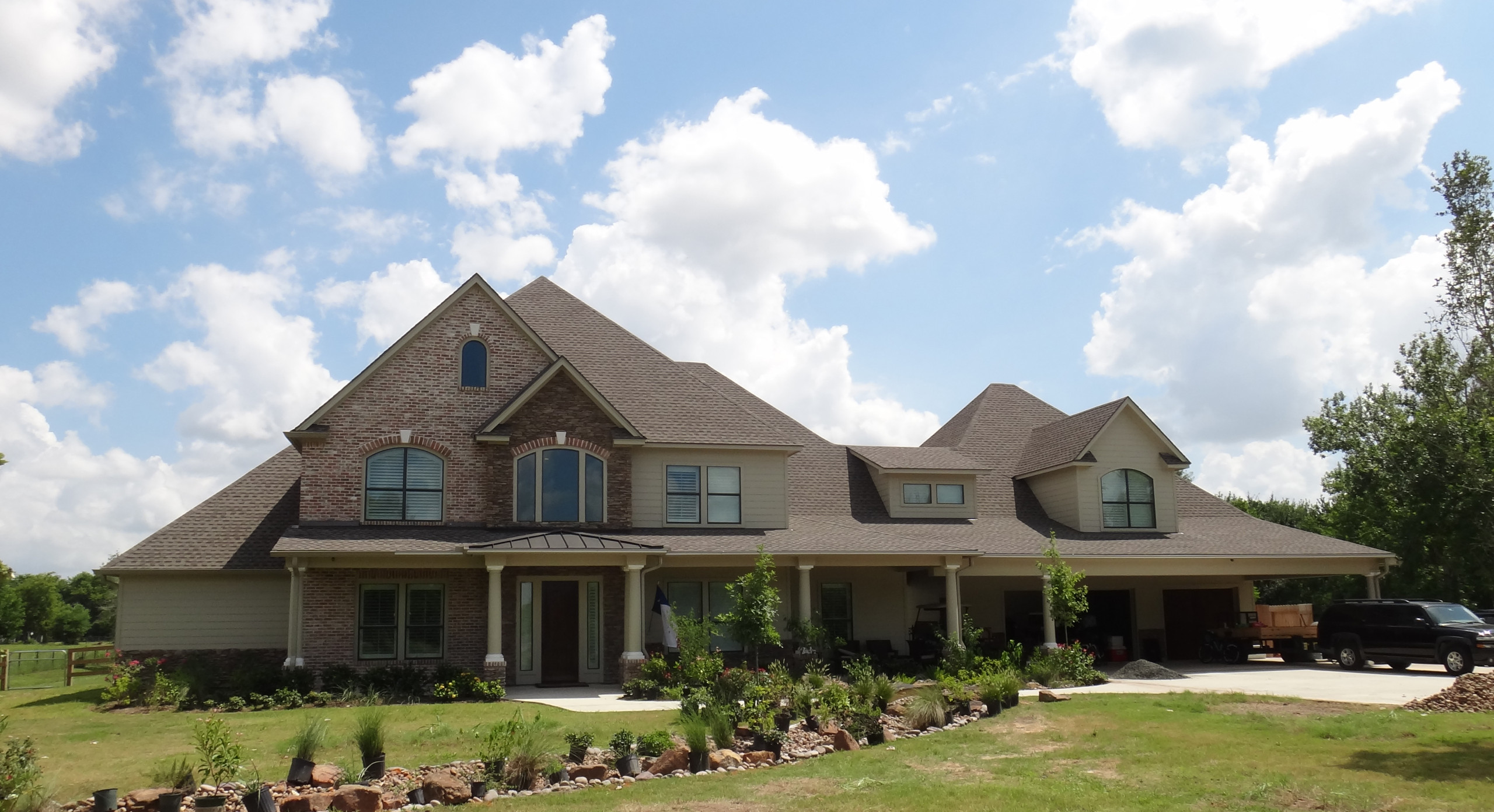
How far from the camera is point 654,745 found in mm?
13180

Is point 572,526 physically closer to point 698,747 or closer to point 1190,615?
point 698,747

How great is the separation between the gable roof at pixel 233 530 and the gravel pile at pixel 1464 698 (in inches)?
864

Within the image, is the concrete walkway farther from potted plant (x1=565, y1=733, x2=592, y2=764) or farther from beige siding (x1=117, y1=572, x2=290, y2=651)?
beige siding (x1=117, y1=572, x2=290, y2=651)

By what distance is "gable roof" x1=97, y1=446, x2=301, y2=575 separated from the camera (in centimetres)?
2406

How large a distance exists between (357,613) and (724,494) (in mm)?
8876

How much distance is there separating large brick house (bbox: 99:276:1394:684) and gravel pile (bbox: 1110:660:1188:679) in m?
2.90

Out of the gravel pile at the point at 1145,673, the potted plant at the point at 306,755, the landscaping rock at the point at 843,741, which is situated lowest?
the gravel pile at the point at 1145,673

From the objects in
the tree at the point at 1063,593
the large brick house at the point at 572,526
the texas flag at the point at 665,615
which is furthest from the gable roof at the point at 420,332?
the tree at the point at 1063,593

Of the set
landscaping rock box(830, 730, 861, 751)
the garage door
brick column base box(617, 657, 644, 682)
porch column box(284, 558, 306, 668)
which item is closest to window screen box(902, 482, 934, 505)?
the garage door

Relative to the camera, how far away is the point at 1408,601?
2511 cm

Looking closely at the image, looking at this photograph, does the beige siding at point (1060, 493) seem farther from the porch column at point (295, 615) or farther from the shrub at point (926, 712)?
the porch column at point (295, 615)

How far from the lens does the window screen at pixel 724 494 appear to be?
88.1 ft

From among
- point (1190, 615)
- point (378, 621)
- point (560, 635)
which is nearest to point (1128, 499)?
point (1190, 615)

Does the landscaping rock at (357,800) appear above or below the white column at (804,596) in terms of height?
below
